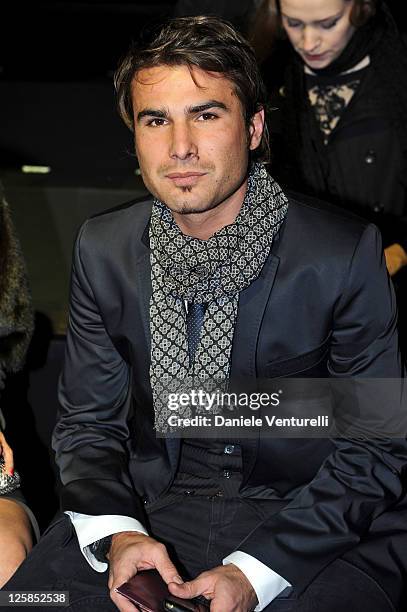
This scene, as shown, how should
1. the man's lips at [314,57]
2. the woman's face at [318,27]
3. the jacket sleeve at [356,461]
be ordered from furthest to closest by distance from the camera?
the man's lips at [314,57] < the woman's face at [318,27] < the jacket sleeve at [356,461]

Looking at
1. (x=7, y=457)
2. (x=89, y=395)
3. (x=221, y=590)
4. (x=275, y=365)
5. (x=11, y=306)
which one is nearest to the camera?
(x=221, y=590)

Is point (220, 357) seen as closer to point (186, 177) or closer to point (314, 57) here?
point (186, 177)

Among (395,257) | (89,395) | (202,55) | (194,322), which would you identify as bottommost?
(89,395)

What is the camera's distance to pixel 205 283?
217cm

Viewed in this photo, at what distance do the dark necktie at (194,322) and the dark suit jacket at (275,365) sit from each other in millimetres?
83

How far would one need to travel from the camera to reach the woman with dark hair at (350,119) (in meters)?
3.11

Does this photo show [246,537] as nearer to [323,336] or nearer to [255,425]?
[255,425]

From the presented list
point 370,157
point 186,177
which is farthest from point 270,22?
point 186,177

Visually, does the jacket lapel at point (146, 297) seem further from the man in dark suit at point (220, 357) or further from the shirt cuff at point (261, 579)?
the shirt cuff at point (261, 579)

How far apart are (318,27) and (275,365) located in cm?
120

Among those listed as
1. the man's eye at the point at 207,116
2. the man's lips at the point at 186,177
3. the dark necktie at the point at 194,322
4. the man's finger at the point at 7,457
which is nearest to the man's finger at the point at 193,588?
the dark necktie at the point at 194,322

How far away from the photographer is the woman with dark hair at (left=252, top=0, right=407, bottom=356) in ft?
10.2

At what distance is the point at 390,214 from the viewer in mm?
3264

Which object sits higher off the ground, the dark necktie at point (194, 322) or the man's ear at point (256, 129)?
the man's ear at point (256, 129)
